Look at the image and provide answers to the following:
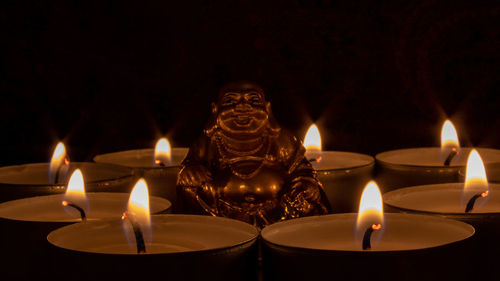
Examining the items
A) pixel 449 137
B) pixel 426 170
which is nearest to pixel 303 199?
pixel 426 170

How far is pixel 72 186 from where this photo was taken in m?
1.45

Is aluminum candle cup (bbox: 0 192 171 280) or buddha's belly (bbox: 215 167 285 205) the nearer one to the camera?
aluminum candle cup (bbox: 0 192 171 280)

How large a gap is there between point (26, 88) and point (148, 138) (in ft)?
1.14

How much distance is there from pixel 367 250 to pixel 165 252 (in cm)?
27

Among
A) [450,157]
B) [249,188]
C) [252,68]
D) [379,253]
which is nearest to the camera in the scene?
[379,253]

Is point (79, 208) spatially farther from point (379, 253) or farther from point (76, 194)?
point (379, 253)

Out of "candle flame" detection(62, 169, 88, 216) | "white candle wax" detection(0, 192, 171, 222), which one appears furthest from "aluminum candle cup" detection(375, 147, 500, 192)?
"candle flame" detection(62, 169, 88, 216)

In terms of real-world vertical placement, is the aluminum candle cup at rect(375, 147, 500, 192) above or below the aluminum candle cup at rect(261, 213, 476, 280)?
above

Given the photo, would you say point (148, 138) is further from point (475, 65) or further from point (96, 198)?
point (475, 65)

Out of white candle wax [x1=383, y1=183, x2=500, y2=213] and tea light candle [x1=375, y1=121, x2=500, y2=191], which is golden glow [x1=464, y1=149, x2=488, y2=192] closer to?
white candle wax [x1=383, y1=183, x2=500, y2=213]

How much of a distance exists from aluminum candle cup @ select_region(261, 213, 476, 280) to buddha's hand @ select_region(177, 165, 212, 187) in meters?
0.34

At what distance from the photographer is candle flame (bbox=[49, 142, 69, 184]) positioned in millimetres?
1780

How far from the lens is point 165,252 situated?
110cm

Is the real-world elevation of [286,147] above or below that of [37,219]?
above
